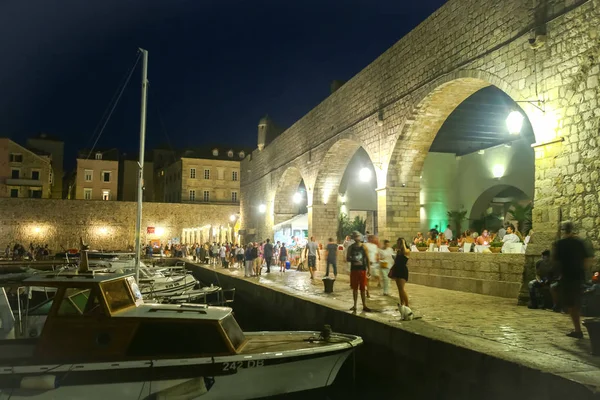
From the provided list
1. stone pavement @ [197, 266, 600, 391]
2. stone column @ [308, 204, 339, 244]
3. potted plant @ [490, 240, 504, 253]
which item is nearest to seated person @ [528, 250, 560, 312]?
stone pavement @ [197, 266, 600, 391]

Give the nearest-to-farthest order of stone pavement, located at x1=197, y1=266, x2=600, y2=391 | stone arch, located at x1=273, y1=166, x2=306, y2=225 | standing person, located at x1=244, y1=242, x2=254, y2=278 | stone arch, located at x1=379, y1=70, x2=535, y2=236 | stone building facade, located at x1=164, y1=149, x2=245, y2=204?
stone pavement, located at x1=197, y1=266, x2=600, y2=391
stone arch, located at x1=379, y1=70, x2=535, y2=236
standing person, located at x1=244, y1=242, x2=254, y2=278
stone arch, located at x1=273, y1=166, x2=306, y2=225
stone building facade, located at x1=164, y1=149, x2=245, y2=204

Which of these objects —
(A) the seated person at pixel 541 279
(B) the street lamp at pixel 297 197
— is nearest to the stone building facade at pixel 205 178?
(B) the street lamp at pixel 297 197

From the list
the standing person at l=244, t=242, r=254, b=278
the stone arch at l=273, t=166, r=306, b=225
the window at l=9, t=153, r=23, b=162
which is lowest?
the standing person at l=244, t=242, r=254, b=278

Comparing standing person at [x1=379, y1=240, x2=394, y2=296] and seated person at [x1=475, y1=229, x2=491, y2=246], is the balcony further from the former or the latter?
seated person at [x1=475, y1=229, x2=491, y2=246]

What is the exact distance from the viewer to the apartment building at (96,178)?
49031 millimetres

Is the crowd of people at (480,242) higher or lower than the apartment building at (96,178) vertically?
lower

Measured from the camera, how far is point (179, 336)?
5.29 m

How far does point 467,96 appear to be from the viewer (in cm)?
1203

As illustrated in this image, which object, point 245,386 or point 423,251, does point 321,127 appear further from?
point 245,386

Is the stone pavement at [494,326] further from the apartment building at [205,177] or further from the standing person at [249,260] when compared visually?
the apartment building at [205,177]

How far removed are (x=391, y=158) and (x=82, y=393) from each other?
412 inches

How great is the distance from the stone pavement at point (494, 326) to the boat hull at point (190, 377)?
1.44 metres

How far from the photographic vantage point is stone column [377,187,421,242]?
13.7 m

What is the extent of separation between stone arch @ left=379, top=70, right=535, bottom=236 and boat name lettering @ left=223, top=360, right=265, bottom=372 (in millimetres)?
8859
